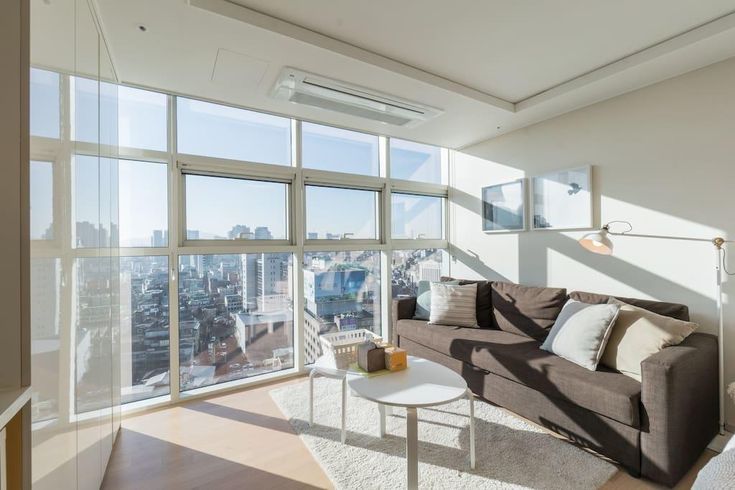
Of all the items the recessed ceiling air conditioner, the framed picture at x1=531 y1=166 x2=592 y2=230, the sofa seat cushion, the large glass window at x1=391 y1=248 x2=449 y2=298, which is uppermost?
the recessed ceiling air conditioner

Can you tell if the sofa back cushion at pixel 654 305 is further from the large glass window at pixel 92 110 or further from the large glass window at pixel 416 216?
the large glass window at pixel 92 110

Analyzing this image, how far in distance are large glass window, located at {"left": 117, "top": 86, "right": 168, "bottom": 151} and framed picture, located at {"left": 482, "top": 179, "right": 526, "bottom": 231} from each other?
128 inches

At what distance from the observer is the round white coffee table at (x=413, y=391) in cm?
164

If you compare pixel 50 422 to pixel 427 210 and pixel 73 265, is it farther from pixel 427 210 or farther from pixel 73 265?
pixel 427 210

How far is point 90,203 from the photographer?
5.22 ft

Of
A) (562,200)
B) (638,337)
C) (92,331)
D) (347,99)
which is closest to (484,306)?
(562,200)

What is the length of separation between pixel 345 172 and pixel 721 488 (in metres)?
3.26

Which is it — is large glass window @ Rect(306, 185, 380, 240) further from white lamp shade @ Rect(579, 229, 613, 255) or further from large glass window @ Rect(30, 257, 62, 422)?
large glass window @ Rect(30, 257, 62, 422)

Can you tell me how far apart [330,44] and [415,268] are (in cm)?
271

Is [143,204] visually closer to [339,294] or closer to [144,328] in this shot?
[144,328]

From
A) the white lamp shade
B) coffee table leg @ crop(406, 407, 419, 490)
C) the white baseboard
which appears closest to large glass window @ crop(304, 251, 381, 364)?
coffee table leg @ crop(406, 407, 419, 490)

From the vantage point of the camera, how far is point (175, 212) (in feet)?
9.00

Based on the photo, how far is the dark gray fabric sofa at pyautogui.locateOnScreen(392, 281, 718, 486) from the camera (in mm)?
1694

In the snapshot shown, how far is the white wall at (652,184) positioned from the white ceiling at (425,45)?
0.64 feet
